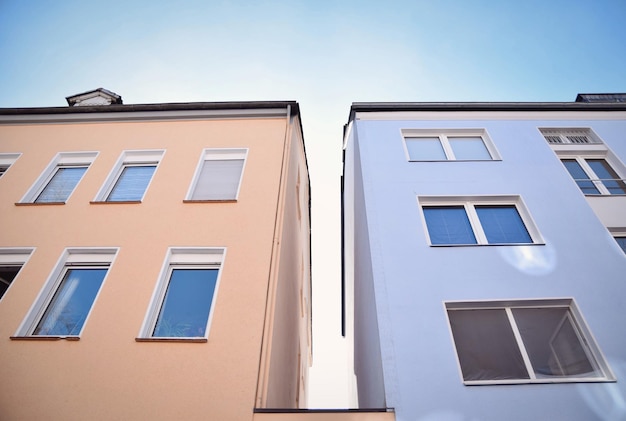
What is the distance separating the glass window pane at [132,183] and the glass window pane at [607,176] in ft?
40.6

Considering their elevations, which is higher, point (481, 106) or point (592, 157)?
point (481, 106)

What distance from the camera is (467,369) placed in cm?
571

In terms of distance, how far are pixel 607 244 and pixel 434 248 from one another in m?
3.83

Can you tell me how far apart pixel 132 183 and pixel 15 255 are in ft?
9.38

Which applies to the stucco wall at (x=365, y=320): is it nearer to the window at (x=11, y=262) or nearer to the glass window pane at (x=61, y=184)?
the window at (x=11, y=262)

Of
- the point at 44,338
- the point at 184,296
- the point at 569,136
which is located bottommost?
the point at 44,338

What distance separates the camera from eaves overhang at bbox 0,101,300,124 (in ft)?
32.8

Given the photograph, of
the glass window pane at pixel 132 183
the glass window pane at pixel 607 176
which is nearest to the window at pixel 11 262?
the glass window pane at pixel 132 183

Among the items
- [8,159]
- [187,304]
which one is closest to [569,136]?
[187,304]

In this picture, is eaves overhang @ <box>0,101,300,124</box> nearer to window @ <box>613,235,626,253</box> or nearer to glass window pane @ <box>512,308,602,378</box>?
glass window pane @ <box>512,308,602,378</box>

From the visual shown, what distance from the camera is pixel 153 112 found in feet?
33.2

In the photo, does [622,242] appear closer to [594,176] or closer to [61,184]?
[594,176]

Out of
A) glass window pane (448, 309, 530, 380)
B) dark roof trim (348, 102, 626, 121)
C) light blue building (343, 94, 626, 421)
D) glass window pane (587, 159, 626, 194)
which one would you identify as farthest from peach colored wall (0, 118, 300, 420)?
glass window pane (587, 159, 626, 194)

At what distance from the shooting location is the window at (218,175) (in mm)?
8289
